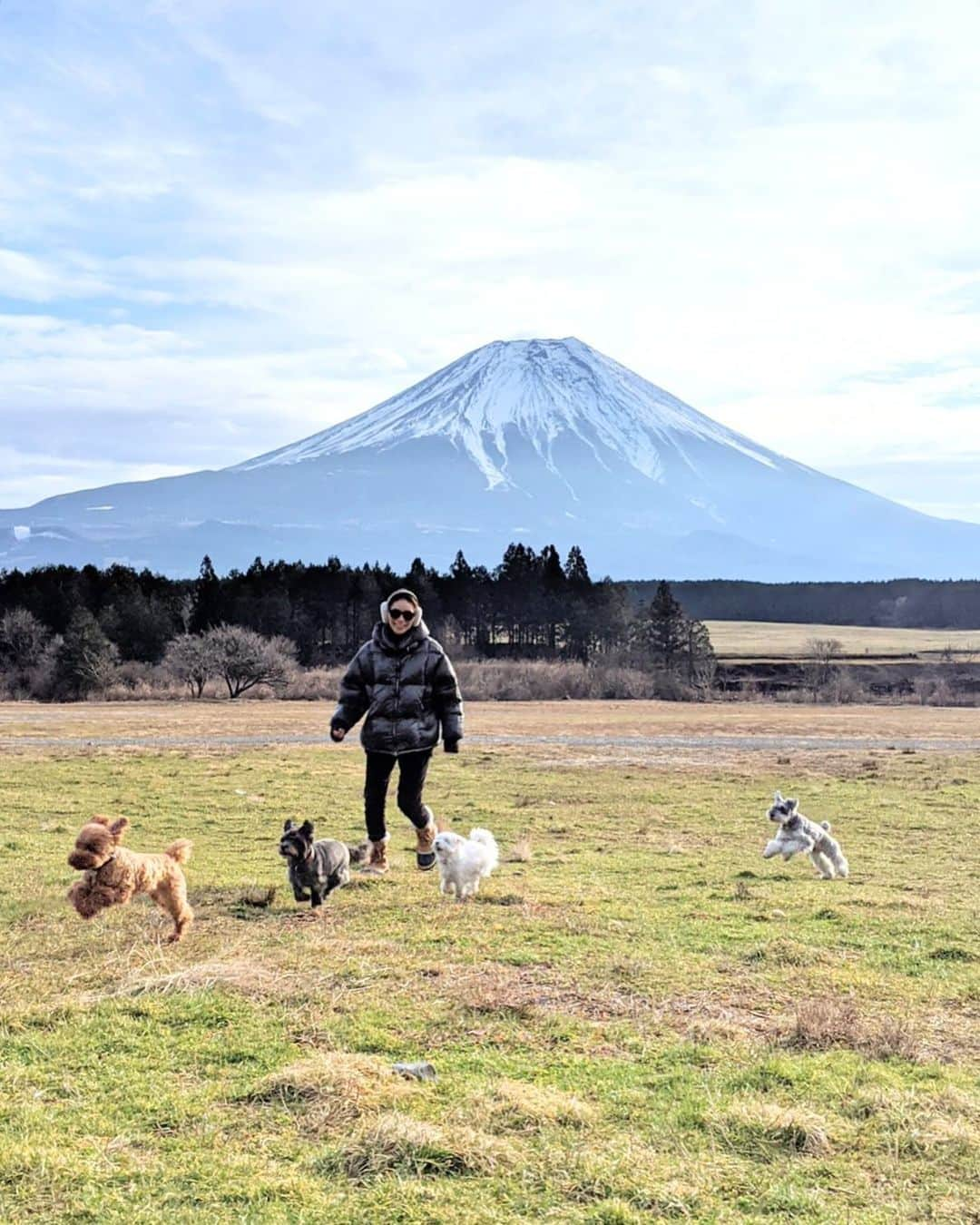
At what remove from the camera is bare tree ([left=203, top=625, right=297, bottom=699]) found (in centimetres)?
6750

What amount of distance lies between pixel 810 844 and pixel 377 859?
4.91 metres

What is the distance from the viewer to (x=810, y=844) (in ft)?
41.1

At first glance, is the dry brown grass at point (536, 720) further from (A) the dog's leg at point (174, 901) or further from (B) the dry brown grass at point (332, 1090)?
(B) the dry brown grass at point (332, 1090)

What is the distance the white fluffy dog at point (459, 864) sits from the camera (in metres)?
9.93

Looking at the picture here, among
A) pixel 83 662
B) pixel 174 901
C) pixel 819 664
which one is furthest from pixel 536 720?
pixel 819 664

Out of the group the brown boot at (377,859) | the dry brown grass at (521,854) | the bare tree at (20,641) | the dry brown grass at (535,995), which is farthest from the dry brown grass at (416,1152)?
the bare tree at (20,641)

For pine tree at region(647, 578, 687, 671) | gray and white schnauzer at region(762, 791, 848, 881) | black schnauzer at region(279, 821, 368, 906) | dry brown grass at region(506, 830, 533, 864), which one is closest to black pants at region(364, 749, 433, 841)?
black schnauzer at region(279, 821, 368, 906)

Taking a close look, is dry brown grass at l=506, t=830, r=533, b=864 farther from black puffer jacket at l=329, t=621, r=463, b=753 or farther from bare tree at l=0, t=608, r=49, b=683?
bare tree at l=0, t=608, r=49, b=683

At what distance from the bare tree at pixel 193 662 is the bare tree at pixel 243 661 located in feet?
0.96

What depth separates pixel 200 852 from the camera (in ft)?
42.2

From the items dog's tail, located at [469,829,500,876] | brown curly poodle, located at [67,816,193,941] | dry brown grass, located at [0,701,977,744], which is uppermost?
brown curly poodle, located at [67,816,193,941]

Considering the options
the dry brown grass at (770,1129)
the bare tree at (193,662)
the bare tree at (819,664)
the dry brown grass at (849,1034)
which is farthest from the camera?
the bare tree at (819,664)

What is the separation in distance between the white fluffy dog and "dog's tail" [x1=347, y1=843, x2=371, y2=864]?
1140mm

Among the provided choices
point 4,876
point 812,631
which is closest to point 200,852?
point 4,876
